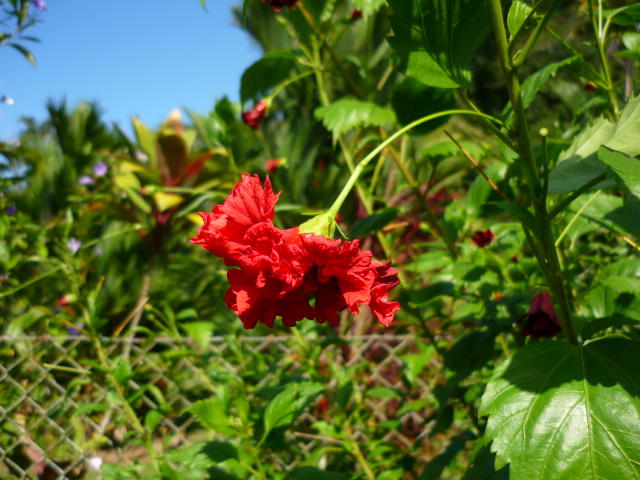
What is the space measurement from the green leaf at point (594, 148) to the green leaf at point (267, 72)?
0.73 metres

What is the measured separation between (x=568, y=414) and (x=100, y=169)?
12.4 ft

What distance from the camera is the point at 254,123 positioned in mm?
1670

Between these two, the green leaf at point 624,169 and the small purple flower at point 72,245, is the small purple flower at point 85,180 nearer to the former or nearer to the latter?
the small purple flower at point 72,245

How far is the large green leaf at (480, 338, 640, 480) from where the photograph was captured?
1.79 ft

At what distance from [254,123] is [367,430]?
0.99m

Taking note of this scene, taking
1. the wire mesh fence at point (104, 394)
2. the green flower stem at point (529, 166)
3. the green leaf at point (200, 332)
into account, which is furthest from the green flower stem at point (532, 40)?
the green leaf at point (200, 332)

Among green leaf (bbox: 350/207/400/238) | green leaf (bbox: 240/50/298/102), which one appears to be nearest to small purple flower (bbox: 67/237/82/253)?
green leaf (bbox: 240/50/298/102)

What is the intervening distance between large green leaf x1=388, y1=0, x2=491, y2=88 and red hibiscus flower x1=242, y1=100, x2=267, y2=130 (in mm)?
1033

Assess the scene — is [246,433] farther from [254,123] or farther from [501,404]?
[254,123]

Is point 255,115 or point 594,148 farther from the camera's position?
point 255,115

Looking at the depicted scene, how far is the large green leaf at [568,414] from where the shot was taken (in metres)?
0.55

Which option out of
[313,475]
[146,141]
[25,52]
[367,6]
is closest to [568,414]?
[313,475]

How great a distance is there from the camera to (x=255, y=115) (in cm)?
165

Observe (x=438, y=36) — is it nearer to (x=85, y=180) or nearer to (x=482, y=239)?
(x=482, y=239)
